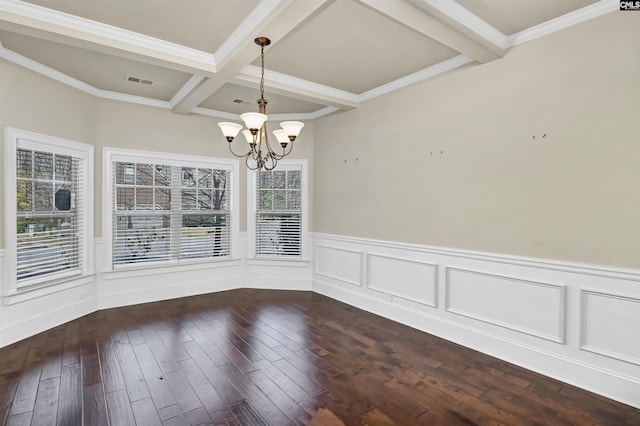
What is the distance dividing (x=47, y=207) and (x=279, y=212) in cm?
311

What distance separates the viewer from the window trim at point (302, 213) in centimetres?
585

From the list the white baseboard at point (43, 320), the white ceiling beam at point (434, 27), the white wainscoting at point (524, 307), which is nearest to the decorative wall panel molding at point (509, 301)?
the white wainscoting at point (524, 307)

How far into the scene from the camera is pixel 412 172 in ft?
13.8

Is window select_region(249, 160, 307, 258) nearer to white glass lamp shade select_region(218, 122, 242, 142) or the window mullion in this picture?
the window mullion

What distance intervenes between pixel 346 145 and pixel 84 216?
12.0 feet

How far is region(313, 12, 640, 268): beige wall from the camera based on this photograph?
8.70ft

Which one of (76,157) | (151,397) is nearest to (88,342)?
(151,397)

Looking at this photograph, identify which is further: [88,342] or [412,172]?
[412,172]

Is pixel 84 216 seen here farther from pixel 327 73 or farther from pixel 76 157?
pixel 327 73

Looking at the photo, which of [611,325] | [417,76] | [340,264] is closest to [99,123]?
[340,264]

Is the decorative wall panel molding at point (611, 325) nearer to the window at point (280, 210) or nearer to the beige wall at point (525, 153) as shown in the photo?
the beige wall at point (525, 153)

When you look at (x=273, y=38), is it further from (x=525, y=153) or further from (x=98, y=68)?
(x=525, y=153)

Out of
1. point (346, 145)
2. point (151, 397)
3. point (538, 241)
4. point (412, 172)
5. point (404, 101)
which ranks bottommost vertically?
point (151, 397)

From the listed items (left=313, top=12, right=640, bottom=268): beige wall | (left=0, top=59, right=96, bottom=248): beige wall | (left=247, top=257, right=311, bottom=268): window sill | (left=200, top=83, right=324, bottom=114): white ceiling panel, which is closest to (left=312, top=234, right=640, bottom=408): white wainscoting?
(left=313, top=12, right=640, bottom=268): beige wall
